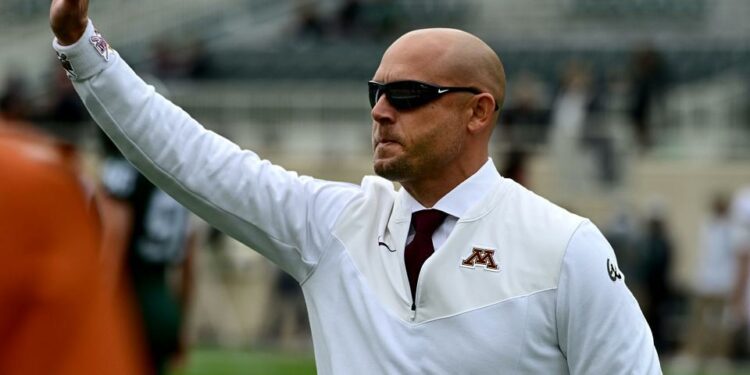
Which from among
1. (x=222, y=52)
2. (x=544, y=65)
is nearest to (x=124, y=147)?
(x=544, y=65)

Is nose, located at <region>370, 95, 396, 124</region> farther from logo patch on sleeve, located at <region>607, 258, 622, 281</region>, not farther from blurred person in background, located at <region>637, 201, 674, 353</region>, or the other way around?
blurred person in background, located at <region>637, 201, 674, 353</region>

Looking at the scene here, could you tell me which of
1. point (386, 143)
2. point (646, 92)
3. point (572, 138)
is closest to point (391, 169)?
point (386, 143)

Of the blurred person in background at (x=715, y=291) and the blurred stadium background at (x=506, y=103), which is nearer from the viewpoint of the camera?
the blurred person in background at (x=715, y=291)

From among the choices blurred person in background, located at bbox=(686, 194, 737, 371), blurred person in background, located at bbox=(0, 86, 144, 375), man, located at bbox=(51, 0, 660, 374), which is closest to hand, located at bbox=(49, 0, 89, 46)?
man, located at bbox=(51, 0, 660, 374)

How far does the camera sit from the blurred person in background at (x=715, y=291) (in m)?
16.8

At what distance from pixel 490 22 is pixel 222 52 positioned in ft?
15.6

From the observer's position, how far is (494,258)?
4.21 meters

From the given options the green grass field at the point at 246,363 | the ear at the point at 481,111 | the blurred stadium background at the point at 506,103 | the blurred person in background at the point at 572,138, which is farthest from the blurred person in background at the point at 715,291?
the ear at the point at 481,111

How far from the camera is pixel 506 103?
75.4 ft

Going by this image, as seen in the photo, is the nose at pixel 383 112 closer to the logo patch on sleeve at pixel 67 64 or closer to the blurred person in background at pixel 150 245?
the logo patch on sleeve at pixel 67 64

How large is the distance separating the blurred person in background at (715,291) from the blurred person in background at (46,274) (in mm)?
14740

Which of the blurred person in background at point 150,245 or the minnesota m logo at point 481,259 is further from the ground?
the minnesota m logo at point 481,259

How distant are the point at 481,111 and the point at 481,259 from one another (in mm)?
436

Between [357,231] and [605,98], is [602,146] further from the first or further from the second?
[357,231]
